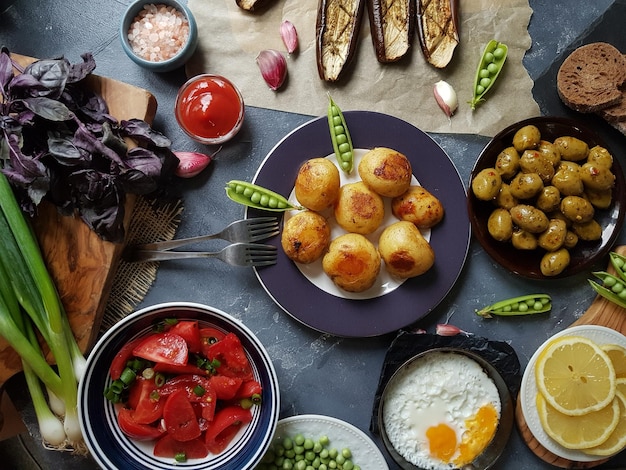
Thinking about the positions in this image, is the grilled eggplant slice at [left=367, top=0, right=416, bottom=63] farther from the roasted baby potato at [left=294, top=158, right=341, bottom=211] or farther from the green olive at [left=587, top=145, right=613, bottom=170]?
the green olive at [left=587, top=145, right=613, bottom=170]

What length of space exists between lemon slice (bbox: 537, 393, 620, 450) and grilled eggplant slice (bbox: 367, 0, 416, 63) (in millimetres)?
1440

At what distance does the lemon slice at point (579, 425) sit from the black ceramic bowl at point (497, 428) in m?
0.12

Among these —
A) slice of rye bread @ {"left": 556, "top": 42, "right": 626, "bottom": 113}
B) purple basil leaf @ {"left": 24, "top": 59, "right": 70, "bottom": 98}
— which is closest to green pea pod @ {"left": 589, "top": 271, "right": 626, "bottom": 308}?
slice of rye bread @ {"left": 556, "top": 42, "right": 626, "bottom": 113}

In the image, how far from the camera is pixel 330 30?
8.12 ft

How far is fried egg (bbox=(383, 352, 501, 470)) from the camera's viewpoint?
2.37 metres

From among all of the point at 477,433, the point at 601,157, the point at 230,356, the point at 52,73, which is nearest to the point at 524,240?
the point at 601,157

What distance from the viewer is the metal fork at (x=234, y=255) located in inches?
92.2

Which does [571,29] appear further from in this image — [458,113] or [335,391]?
[335,391]

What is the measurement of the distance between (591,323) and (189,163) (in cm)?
169

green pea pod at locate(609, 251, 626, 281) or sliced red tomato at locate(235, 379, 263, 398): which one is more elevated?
green pea pod at locate(609, 251, 626, 281)

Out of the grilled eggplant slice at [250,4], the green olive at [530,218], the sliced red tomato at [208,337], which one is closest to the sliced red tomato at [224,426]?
the sliced red tomato at [208,337]

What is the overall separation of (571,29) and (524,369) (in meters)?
1.40

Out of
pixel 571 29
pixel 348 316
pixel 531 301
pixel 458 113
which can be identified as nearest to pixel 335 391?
pixel 348 316

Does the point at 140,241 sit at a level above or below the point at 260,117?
below
